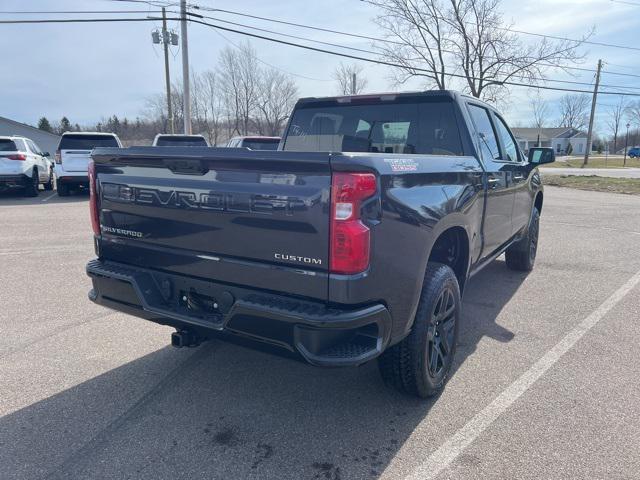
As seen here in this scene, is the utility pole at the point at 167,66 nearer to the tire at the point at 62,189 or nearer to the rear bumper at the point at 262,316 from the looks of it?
the tire at the point at 62,189

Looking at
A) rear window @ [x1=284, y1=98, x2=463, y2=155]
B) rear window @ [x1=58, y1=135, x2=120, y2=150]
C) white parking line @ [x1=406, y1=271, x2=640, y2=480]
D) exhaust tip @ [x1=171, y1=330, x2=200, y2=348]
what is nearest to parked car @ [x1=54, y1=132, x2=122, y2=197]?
rear window @ [x1=58, y1=135, x2=120, y2=150]

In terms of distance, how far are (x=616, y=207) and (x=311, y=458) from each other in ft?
46.6

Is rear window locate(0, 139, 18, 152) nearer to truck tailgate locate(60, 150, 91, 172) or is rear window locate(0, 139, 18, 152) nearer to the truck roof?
truck tailgate locate(60, 150, 91, 172)

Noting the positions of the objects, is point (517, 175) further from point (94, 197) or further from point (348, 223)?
point (94, 197)

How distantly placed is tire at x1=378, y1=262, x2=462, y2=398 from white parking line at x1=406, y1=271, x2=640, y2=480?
339mm

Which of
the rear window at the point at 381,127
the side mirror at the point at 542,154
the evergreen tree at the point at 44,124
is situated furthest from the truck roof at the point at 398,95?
the evergreen tree at the point at 44,124

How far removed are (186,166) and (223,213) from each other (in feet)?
1.16

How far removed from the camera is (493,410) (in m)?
2.99

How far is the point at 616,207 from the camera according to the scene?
539 inches

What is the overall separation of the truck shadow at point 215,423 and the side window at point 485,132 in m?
1.84

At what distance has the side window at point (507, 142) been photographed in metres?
4.95

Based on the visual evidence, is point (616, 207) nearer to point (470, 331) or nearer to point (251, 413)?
point (470, 331)

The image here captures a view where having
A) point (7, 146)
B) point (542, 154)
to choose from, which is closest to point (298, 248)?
point (542, 154)

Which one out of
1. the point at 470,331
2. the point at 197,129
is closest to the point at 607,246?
the point at 470,331
